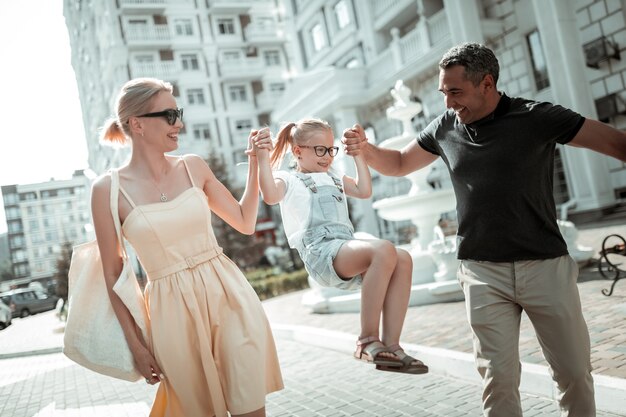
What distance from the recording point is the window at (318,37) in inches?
1182

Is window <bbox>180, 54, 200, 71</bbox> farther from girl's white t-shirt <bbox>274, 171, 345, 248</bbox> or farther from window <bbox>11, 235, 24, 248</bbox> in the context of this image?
window <bbox>11, 235, 24, 248</bbox>

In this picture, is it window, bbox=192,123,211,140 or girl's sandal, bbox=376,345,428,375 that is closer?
girl's sandal, bbox=376,345,428,375

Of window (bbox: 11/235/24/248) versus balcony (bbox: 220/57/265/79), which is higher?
balcony (bbox: 220/57/265/79)

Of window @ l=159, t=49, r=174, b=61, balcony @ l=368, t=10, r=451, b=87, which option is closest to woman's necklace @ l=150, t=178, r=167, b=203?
balcony @ l=368, t=10, r=451, b=87

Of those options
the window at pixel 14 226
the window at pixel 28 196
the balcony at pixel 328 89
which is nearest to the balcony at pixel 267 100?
Answer: the balcony at pixel 328 89

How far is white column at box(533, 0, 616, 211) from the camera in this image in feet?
→ 51.5

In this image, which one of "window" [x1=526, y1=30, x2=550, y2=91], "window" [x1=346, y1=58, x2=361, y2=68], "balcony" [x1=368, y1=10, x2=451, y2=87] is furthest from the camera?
"window" [x1=346, y1=58, x2=361, y2=68]

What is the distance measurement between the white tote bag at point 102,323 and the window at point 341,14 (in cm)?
2564

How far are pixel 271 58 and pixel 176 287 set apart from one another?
155 ft

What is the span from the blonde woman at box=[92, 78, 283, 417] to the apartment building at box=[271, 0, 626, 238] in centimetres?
1475

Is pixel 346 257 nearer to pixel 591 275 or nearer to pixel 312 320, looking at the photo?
pixel 591 275

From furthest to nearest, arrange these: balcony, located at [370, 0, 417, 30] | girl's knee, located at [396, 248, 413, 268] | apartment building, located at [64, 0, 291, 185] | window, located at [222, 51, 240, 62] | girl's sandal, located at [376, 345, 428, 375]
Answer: window, located at [222, 51, 240, 62] → apartment building, located at [64, 0, 291, 185] → balcony, located at [370, 0, 417, 30] → girl's knee, located at [396, 248, 413, 268] → girl's sandal, located at [376, 345, 428, 375]

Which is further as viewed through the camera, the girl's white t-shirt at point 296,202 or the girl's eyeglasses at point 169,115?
the girl's white t-shirt at point 296,202

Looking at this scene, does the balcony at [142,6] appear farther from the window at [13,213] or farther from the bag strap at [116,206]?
the window at [13,213]
